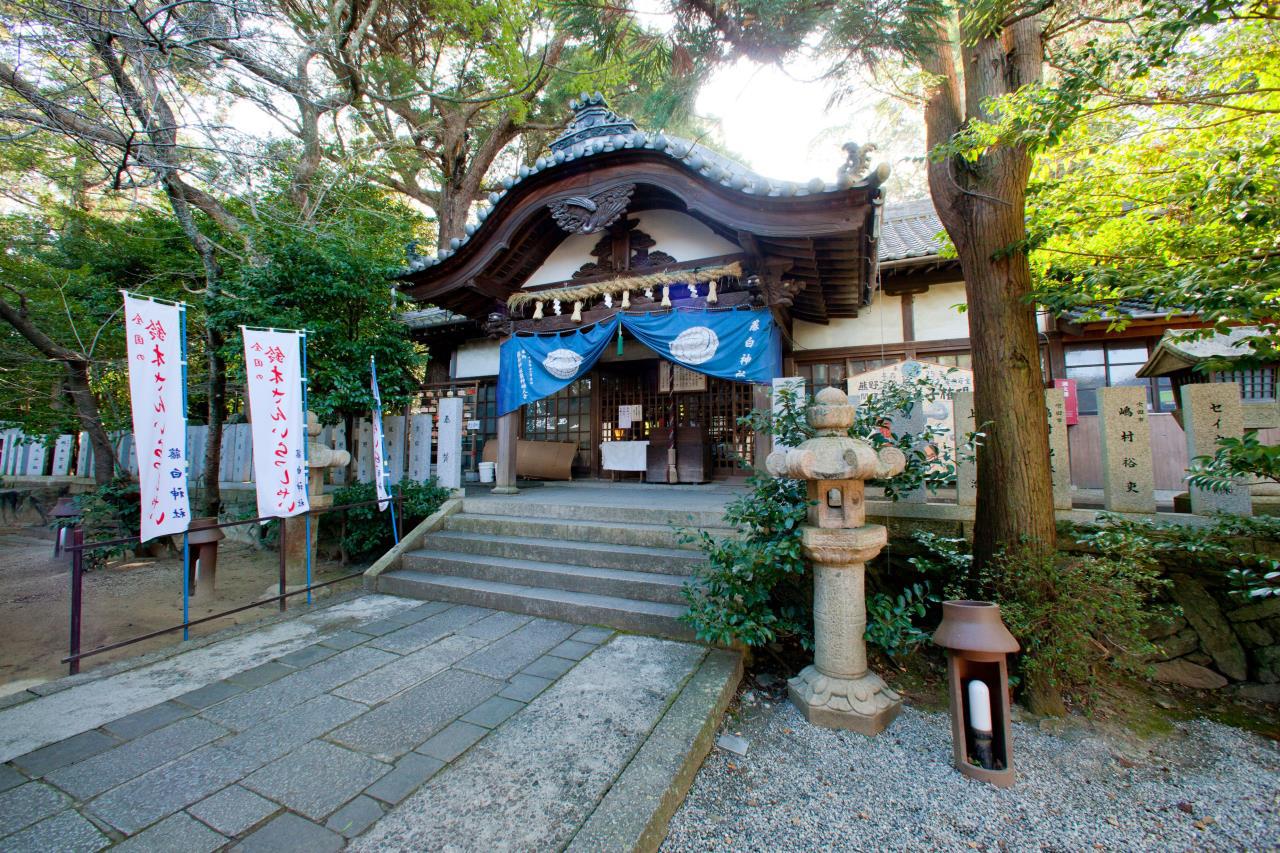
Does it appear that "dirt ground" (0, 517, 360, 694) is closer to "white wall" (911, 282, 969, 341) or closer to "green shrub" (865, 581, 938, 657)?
"green shrub" (865, 581, 938, 657)

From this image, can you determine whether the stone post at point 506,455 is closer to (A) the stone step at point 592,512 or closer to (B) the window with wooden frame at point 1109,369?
(A) the stone step at point 592,512

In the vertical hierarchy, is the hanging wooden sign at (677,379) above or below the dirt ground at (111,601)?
above

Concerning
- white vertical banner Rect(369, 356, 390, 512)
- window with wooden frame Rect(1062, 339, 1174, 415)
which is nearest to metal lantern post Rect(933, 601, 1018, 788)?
white vertical banner Rect(369, 356, 390, 512)

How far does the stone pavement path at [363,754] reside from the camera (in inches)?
86.9

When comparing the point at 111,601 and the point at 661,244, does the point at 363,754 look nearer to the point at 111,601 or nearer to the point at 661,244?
the point at 111,601

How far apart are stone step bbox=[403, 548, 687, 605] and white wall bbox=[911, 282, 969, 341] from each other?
644cm

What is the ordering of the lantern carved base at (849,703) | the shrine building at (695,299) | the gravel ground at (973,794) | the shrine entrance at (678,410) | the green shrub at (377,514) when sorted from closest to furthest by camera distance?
the gravel ground at (973,794) < the lantern carved base at (849,703) < the shrine building at (695,299) < the green shrub at (377,514) < the shrine entrance at (678,410)

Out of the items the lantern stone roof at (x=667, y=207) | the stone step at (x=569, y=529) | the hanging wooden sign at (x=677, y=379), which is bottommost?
the stone step at (x=569, y=529)

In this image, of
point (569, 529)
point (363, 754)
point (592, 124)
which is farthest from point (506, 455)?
point (363, 754)

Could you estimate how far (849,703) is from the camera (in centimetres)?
325

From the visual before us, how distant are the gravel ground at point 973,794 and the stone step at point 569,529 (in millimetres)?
2259

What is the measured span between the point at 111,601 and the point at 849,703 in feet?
27.4

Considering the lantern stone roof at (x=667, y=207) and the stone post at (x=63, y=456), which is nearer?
the lantern stone roof at (x=667, y=207)

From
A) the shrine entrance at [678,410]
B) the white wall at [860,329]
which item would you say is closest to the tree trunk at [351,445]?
the shrine entrance at [678,410]
